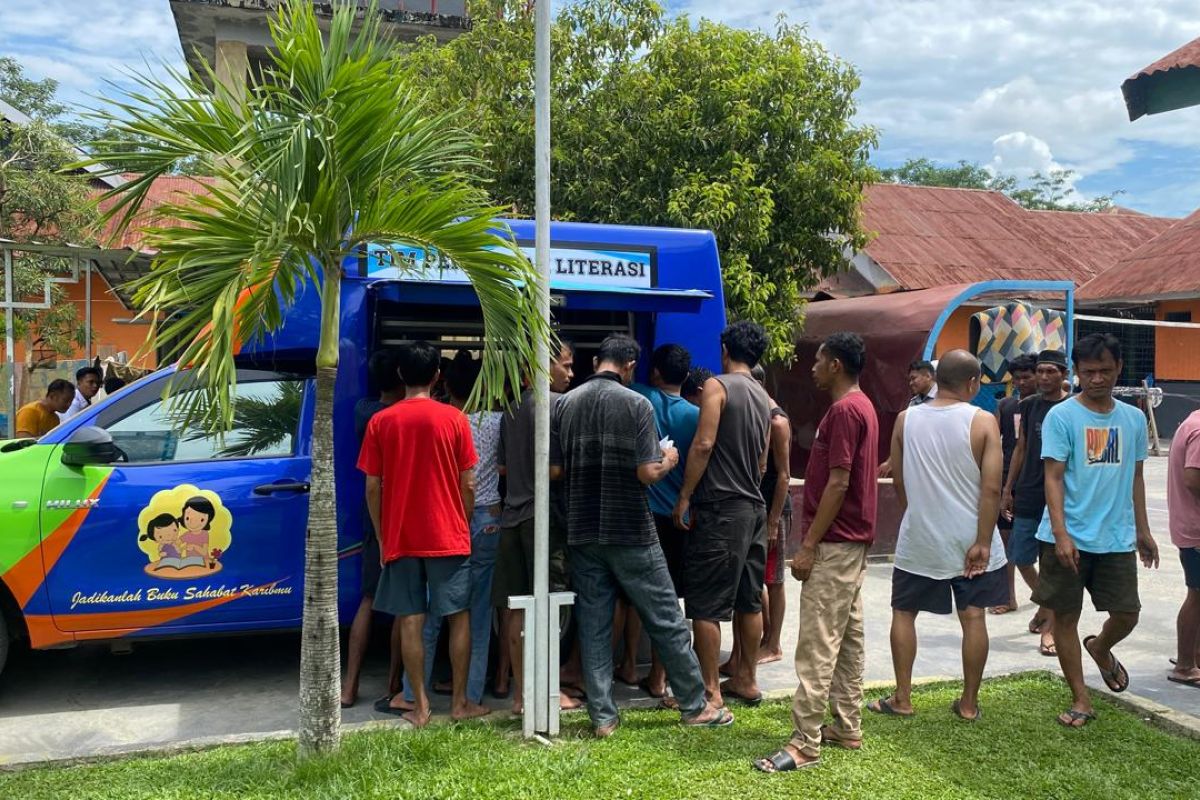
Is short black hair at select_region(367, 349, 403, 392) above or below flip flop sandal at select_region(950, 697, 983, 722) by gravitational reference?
above

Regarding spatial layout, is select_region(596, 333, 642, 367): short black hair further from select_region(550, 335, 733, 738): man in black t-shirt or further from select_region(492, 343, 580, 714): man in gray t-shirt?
select_region(492, 343, 580, 714): man in gray t-shirt

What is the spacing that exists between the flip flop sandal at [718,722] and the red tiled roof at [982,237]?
1549cm

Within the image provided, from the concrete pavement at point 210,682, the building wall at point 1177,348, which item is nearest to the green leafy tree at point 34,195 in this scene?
the concrete pavement at point 210,682

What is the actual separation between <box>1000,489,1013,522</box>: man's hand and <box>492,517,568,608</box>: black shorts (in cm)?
350

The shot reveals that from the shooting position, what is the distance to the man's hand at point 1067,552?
4.57 metres

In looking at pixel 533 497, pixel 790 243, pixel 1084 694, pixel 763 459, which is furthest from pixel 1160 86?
pixel 790 243

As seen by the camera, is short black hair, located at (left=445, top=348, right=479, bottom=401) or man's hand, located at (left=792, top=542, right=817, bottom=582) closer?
man's hand, located at (left=792, top=542, right=817, bottom=582)

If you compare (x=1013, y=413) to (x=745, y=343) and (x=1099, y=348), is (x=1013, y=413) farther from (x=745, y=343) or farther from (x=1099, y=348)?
(x=745, y=343)

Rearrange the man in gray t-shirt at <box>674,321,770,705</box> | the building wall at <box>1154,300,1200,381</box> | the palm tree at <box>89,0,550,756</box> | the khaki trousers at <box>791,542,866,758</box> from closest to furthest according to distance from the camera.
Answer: the palm tree at <box>89,0,550,756</box>, the khaki trousers at <box>791,542,866,758</box>, the man in gray t-shirt at <box>674,321,770,705</box>, the building wall at <box>1154,300,1200,381</box>

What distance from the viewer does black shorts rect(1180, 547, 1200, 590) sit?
16.9 feet

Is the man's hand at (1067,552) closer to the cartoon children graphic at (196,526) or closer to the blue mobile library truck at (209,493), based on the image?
the blue mobile library truck at (209,493)

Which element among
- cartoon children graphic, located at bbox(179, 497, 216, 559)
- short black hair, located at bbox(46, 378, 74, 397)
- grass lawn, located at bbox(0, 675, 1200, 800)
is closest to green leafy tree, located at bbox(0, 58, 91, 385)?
short black hair, located at bbox(46, 378, 74, 397)

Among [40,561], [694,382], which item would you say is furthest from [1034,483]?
[40,561]

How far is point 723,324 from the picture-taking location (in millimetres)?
6129
